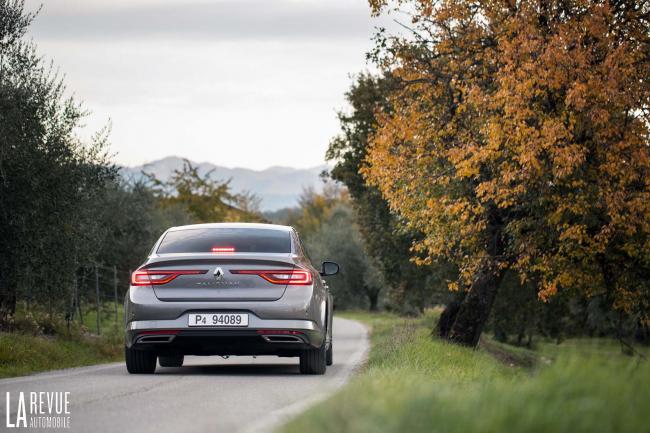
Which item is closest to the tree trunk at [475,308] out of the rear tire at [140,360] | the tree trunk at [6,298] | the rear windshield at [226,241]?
the tree trunk at [6,298]

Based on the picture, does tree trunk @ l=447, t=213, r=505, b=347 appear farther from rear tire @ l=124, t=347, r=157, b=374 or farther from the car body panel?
the car body panel

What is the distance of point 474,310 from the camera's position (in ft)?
83.7

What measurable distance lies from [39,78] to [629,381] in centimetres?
1588

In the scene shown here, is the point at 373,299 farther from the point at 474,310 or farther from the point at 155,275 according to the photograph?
the point at 155,275

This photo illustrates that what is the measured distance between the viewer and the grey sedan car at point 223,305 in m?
12.6

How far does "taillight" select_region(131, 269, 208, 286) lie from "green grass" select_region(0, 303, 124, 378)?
8.54 feet

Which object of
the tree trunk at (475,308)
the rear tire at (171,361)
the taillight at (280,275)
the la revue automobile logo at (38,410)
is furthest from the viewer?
the tree trunk at (475,308)

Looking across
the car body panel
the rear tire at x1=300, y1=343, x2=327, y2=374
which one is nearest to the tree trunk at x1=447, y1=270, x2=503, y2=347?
the rear tire at x1=300, y1=343, x2=327, y2=374

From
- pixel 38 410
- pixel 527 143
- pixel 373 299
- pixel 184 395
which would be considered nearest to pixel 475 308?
pixel 527 143

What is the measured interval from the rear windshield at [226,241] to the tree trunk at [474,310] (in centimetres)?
1224

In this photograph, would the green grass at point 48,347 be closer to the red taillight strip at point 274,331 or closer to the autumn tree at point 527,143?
the red taillight strip at point 274,331

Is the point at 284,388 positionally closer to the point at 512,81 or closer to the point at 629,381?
the point at 629,381

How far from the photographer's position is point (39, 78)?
21.0 m

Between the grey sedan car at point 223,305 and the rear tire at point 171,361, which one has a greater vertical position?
the grey sedan car at point 223,305
